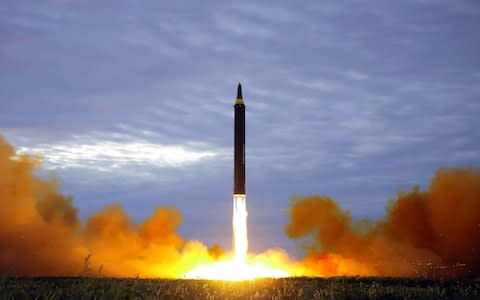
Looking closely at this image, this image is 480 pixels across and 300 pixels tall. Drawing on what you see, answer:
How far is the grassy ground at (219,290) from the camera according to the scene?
12.3 metres

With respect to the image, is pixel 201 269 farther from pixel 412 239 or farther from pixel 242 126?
pixel 412 239

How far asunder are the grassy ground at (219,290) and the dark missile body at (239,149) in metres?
14.4

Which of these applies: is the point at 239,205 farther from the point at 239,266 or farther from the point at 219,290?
the point at 219,290

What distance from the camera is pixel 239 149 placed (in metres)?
60.8

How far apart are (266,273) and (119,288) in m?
62.2

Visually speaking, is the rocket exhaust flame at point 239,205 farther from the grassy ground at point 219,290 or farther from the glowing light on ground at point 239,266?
the grassy ground at point 219,290

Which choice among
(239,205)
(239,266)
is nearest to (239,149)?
(239,205)

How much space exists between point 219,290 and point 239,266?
26090mm

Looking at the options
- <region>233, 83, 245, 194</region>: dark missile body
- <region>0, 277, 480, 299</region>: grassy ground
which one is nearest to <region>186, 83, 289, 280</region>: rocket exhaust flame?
<region>233, 83, 245, 194</region>: dark missile body

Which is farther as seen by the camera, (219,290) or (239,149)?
(239,149)

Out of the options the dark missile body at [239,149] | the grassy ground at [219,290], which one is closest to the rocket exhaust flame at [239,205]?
the dark missile body at [239,149]

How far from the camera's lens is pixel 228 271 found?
6981 centimetres

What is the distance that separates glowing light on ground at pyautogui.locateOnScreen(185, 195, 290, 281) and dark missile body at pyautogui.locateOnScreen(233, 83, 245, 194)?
1255 mm

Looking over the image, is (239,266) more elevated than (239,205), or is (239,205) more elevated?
(239,205)
